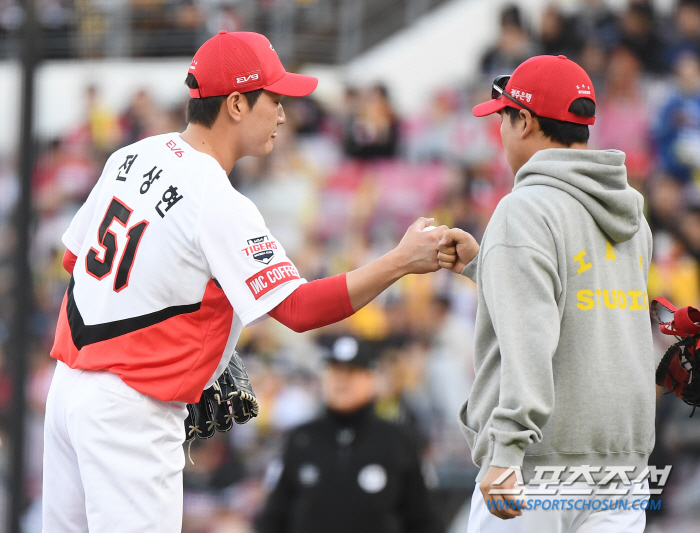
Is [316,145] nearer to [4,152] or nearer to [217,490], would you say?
[4,152]

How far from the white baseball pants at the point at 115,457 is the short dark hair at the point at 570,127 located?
140 cm

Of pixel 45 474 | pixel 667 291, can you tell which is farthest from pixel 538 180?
pixel 667 291

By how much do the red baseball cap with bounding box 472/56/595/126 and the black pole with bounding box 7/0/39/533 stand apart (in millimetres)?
3616

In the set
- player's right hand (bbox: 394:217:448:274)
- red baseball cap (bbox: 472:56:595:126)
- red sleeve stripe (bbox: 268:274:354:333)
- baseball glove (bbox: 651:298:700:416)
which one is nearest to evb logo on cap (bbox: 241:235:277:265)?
red sleeve stripe (bbox: 268:274:354:333)

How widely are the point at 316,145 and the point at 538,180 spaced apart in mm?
6561

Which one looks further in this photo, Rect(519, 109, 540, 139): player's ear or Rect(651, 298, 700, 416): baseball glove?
Rect(651, 298, 700, 416): baseball glove

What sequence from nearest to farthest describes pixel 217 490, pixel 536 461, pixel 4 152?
pixel 536 461
pixel 217 490
pixel 4 152

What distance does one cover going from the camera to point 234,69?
285 cm

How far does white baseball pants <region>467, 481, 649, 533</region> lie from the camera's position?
2455 millimetres

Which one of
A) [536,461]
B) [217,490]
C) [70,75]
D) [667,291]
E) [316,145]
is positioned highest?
[70,75]

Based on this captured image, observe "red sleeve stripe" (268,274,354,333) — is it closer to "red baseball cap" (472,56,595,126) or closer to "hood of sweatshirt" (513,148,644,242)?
"hood of sweatshirt" (513,148,644,242)

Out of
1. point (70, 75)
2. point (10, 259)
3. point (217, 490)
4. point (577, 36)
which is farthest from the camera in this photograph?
point (70, 75)

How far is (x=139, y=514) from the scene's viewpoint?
2.58m

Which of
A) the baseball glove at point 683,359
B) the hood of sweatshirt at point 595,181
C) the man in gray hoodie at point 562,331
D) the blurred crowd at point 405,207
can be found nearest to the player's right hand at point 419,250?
the man in gray hoodie at point 562,331
